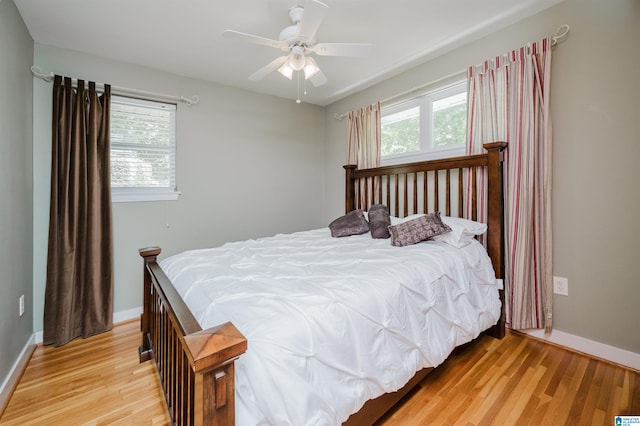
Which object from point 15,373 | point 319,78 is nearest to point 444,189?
point 319,78

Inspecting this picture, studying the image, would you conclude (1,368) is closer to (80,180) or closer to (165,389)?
(165,389)

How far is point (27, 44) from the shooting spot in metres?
2.11

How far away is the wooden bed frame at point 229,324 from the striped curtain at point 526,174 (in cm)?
11


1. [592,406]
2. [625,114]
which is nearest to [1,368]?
[592,406]

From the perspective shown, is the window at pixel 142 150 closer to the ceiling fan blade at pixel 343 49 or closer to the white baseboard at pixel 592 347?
the ceiling fan blade at pixel 343 49

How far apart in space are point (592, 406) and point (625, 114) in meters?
1.69

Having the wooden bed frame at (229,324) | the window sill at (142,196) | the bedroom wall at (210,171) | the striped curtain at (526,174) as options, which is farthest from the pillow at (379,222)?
the window sill at (142,196)

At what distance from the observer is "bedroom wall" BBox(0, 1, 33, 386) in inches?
65.4

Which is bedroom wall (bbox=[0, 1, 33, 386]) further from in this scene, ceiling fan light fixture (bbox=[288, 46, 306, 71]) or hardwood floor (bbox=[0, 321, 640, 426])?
ceiling fan light fixture (bbox=[288, 46, 306, 71])

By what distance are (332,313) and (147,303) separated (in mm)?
1426

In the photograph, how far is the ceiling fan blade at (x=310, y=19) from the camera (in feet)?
4.67

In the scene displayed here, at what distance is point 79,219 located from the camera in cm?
236

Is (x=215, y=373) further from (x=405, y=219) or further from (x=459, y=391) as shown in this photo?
(x=405, y=219)

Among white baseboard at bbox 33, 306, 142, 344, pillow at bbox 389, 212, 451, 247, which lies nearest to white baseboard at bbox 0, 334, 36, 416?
white baseboard at bbox 33, 306, 142, 344
